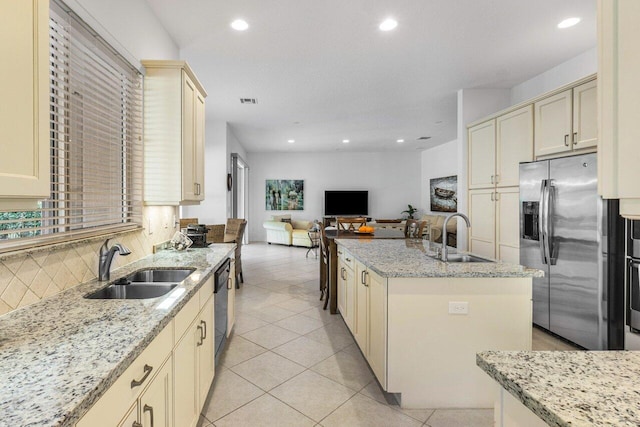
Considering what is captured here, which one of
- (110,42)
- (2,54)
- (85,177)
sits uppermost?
(110,42)

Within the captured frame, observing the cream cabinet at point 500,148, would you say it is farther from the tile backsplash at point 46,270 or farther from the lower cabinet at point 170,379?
the tile backsplash at point 46,270

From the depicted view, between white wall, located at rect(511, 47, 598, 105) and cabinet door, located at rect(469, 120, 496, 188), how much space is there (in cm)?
81

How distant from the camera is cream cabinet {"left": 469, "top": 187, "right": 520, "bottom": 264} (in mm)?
3674

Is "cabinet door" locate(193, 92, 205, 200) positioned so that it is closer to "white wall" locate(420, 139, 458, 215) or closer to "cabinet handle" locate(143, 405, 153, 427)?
"cabinet handle" locate(143, 405, 153, 427)

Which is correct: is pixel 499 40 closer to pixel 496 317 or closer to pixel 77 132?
pixel 496 317

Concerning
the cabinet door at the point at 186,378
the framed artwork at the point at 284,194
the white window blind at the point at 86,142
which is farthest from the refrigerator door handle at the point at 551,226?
the framed artwork at the point at 284,194

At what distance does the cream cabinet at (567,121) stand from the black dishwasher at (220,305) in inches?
125

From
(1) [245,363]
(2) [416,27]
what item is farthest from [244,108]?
(1) [245,363]

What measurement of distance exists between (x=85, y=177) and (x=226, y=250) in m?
1.31

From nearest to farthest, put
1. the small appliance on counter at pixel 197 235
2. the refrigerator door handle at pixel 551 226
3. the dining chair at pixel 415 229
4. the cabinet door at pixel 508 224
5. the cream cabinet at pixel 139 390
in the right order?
the cream cabinet at pixel 139 390 < the refrigerator door handle at pixel 551 226 < the small appliance on counter at pixel 197 235 < the cabinet door at pixel 508 224 < the dining chair at pixel 415 229

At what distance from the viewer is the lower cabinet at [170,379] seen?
88 cm

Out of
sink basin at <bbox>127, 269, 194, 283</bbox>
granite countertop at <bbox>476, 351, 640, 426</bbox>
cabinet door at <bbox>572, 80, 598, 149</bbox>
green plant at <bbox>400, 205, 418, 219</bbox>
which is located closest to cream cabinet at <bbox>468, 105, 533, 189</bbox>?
cabinet door at <bbox>572, 80, 598, 149</bbox>

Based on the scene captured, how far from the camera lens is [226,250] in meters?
2.96

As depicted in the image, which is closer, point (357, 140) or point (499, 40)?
point (499, 40)
